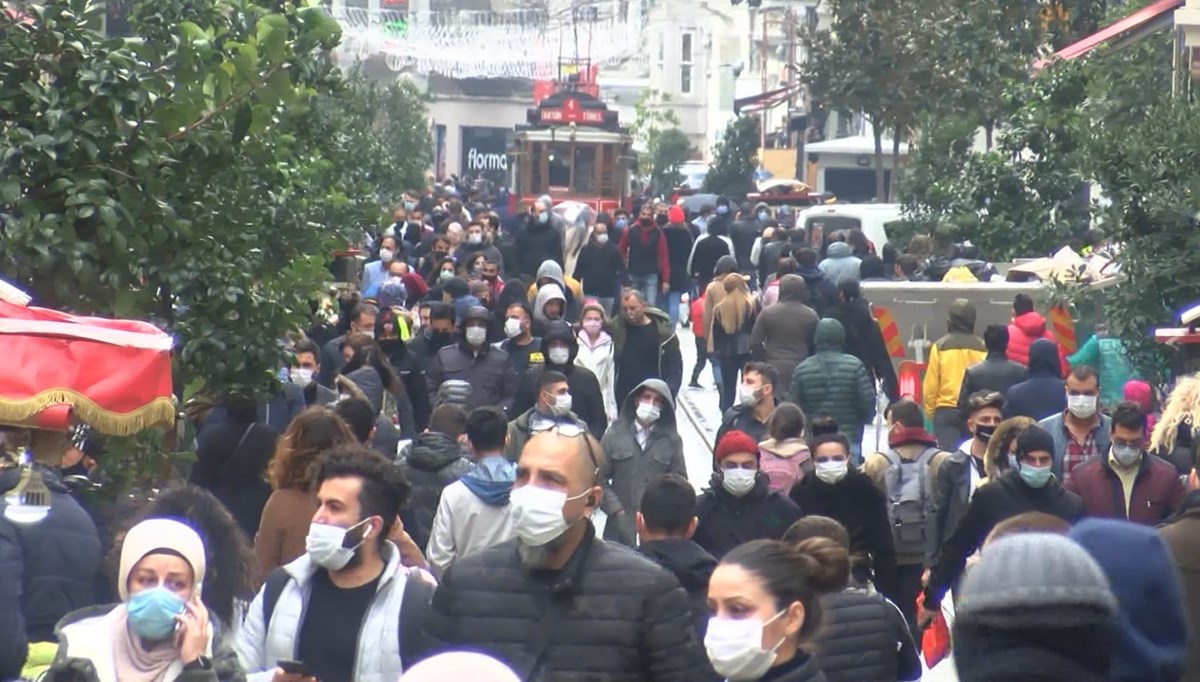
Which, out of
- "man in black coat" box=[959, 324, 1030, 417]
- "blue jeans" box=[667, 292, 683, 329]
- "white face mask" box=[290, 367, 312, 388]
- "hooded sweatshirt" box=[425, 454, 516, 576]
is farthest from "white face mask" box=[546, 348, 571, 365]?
"blue jeans" box=[667, 292, 683, 329]

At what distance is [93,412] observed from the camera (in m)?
7.34

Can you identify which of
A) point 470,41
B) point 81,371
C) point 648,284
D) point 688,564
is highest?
point 470,41

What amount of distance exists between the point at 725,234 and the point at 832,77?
3.04 meters

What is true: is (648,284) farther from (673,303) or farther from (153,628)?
(153,628)

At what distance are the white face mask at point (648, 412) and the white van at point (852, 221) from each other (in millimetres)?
19293

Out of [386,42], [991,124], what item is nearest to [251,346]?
[991,124]

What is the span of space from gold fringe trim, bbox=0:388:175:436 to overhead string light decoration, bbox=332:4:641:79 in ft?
223

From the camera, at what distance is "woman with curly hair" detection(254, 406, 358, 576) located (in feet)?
25.6

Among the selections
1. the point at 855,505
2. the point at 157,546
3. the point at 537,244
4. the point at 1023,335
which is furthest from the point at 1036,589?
the point at 537,244

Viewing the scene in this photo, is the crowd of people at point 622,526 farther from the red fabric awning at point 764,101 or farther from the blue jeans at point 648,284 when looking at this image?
the red fabric awning at point 764,101

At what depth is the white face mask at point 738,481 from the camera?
9.48 m

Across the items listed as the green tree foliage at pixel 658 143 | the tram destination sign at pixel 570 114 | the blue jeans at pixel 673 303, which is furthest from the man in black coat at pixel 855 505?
the green tree foliage at pixel 658 143

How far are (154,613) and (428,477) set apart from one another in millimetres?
4687

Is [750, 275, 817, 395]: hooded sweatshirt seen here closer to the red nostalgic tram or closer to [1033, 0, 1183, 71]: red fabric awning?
[1033, 0, 1183, 71]: red fabric awning
